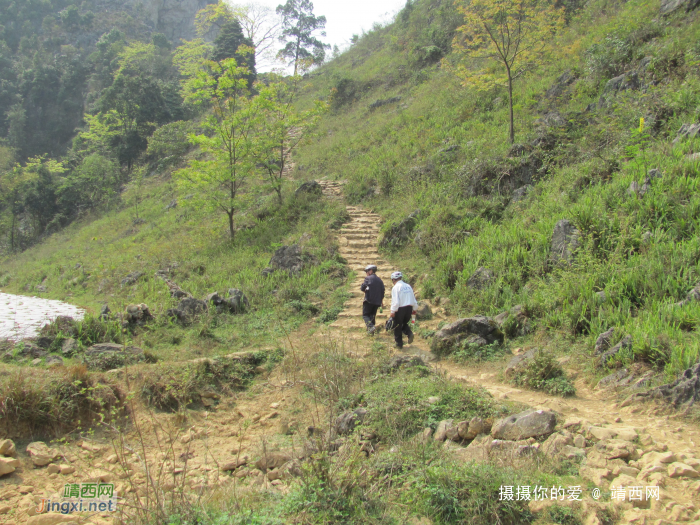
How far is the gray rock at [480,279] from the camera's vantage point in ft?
24.4

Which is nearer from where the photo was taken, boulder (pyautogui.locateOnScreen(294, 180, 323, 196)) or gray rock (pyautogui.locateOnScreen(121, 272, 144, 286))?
gray rock (pyautogui.locateOnScreen(121, 272, 144, 286))

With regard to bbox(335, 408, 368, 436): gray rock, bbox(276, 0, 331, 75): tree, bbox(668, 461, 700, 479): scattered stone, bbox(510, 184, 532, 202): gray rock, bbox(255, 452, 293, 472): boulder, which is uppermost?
bbox(276, 0, 331, 75): tree

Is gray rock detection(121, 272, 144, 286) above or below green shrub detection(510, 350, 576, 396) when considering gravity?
Result: above

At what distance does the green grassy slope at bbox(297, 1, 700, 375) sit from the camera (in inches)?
208

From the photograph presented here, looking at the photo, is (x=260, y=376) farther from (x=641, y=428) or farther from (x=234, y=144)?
(x=234, y=144)

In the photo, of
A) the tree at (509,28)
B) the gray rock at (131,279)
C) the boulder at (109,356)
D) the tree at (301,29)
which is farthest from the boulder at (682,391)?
the tree at (301,29)

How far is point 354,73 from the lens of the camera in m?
30.2

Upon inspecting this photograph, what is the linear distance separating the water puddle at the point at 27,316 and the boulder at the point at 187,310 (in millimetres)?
2085

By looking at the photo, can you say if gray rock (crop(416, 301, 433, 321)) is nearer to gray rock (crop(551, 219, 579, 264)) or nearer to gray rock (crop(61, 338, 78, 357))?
gray rock (crop(551, 219, 579, 264))

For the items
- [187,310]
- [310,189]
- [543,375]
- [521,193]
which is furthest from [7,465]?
[310,189]

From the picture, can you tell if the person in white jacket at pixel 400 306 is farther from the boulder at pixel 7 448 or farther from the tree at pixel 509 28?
the tree at pixel 509 28

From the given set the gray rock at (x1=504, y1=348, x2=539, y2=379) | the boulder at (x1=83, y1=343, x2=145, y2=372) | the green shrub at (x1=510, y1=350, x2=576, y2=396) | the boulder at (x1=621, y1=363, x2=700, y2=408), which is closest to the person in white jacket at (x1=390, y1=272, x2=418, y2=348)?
the gray rock at (x1=504, y1=348, x2=539, y2=379)

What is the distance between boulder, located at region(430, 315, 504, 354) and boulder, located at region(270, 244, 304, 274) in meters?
5.34

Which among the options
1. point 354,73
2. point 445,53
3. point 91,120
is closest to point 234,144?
point 445,53
